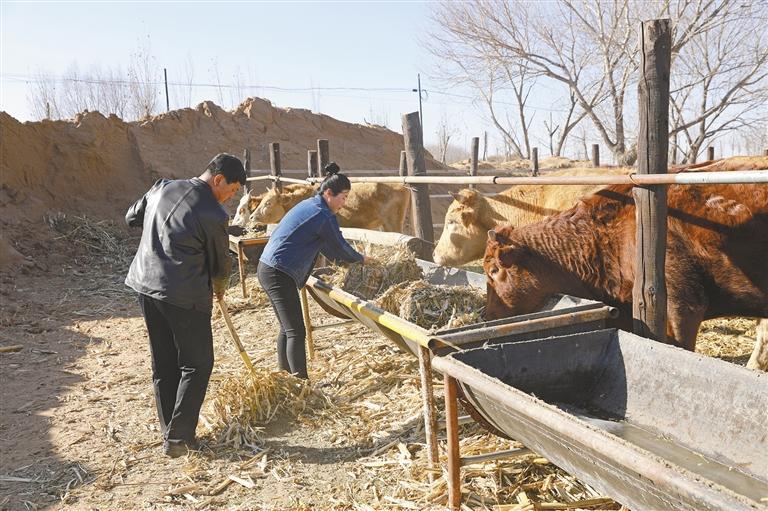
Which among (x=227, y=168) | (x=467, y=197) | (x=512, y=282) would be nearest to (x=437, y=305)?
(x=512, y=282)

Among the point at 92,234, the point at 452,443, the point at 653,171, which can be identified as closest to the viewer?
the point at 452,443

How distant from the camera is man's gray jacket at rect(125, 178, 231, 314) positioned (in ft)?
13.8

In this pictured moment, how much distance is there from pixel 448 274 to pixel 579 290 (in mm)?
1640

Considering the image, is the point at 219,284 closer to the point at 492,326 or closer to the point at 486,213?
the point at 492,326

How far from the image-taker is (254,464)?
13.8 feet

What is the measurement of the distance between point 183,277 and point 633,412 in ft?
9.49

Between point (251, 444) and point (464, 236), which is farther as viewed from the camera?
point (464, 236)

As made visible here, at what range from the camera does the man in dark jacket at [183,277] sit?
423 centimetres

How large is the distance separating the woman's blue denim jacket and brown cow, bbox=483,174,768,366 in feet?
4.15

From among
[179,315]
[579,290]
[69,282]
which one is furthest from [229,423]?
[69,282]

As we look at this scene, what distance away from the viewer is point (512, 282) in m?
4.73

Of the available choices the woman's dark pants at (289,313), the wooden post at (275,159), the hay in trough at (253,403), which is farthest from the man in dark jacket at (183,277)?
the wooden post at (275,159)

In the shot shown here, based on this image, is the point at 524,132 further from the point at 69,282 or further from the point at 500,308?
the point at 500,308

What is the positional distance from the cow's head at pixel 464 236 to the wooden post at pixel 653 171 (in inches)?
184
